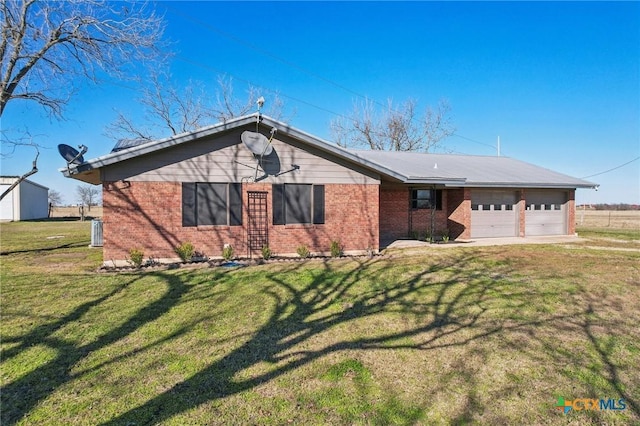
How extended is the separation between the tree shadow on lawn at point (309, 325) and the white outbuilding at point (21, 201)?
3551 cm

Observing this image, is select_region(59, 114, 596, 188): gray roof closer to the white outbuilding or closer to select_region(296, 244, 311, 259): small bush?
select_region(296, 244, 311, 259): small bush

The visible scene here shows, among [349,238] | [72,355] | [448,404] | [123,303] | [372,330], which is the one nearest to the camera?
[448,404]

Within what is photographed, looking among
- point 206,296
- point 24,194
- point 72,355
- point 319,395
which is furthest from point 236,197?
point 24,194

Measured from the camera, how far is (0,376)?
3895 mm

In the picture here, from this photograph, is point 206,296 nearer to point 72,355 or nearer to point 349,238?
point 72,355

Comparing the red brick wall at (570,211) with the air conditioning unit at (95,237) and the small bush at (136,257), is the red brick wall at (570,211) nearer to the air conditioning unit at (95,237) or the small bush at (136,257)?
the small bush at (136,257)

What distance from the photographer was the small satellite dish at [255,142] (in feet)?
32.2

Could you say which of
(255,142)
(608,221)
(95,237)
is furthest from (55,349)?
(608,221)

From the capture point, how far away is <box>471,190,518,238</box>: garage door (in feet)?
52.0

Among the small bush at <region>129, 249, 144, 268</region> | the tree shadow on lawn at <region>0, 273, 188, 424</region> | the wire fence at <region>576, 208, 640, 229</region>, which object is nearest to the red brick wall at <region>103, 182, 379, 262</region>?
the small bush at <region>129, 249, 144, 268</region>

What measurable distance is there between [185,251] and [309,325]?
5.66 meters

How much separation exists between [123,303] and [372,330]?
14.5 feet

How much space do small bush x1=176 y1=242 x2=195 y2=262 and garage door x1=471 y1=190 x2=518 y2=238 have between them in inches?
468

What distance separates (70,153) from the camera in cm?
913
